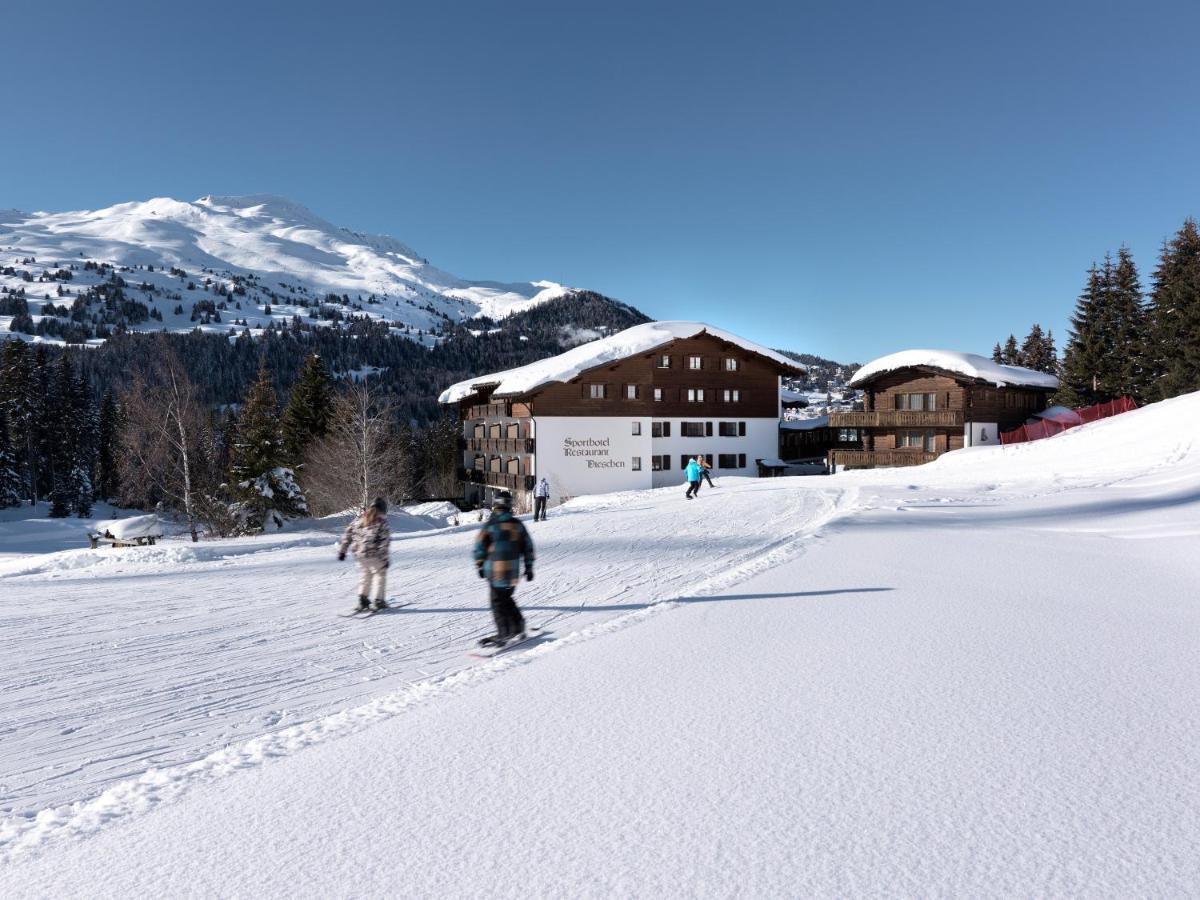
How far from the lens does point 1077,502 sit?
18750mm

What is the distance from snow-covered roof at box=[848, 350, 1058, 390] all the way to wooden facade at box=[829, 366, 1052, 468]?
0.47 metres

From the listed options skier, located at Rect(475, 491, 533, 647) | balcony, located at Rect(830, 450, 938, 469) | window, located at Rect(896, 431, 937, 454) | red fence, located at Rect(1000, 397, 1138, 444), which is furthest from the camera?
window, located at Rect(896, 431, 937, 454)

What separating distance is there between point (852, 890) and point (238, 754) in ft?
13.0

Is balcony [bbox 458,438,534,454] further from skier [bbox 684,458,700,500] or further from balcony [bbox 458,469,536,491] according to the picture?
skier [bbox 684,458,700,500]

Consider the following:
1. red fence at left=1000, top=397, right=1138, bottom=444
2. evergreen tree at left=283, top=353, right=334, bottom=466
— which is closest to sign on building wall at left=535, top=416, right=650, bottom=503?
evergreen tree at left=283, top=353, right=334, bottom=466

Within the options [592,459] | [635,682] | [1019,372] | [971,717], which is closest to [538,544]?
[635,682]

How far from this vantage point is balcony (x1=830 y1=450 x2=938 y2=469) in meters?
41.7

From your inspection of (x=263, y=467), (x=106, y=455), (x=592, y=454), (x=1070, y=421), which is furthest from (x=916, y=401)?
(x=106, y=455)

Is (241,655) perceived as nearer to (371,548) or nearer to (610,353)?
(371,548)

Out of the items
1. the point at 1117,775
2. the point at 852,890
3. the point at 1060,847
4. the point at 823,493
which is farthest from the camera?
the point at 823,493

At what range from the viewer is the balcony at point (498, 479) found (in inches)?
1687

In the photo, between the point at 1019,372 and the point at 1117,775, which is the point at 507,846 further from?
the point at 1019,372

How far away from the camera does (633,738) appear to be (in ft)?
14.9

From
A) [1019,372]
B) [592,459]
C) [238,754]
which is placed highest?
[1019,372]
